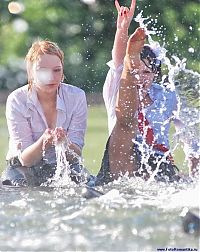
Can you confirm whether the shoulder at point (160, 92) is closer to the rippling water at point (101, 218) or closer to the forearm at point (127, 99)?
the forearm at point (127, 99)

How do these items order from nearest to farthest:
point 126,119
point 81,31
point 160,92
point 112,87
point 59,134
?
point 59,134 < point 126,119 < point 112,87 < point 160,92 < point 81,31

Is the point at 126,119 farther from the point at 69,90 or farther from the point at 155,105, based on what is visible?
the point at 69,90

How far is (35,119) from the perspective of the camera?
14.7ft

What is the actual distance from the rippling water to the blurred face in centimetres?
49

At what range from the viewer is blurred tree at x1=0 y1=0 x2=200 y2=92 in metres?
13.1

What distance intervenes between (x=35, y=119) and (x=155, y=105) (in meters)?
0.56

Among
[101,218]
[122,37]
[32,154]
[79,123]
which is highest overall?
[122,37]

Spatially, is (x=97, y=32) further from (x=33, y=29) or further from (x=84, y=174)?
(x=84, y=174)

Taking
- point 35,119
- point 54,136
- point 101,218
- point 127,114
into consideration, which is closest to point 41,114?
point 35,119

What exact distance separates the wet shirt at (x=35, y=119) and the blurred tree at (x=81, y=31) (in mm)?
7227

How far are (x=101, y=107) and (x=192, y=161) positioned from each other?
9.65m

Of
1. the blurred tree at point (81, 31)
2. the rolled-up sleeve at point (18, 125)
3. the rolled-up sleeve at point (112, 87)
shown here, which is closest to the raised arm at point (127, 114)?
the rolled-up sleeve at point (112, 87)

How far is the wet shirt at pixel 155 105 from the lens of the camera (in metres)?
4.41

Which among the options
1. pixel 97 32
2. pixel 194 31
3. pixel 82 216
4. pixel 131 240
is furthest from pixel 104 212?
pixel 97 32
